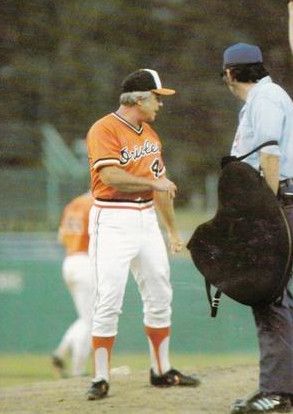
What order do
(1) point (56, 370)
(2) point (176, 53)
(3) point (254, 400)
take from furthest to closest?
(2) point (176, 53)
(1) point (56, 370)
(3) point (254, 400)

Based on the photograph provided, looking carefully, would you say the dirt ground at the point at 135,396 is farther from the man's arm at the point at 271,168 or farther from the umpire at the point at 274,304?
the man's arm at the point at 271,168

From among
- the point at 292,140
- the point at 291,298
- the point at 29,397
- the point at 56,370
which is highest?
the point at 292,140

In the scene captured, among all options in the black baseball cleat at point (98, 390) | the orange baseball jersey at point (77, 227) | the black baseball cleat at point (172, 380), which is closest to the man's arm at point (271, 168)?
the black baseball cleat at point (98, 390)

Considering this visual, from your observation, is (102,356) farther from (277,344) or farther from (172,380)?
(277,344)

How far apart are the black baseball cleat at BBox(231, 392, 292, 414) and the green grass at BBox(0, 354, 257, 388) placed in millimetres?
5078

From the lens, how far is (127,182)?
7.19m

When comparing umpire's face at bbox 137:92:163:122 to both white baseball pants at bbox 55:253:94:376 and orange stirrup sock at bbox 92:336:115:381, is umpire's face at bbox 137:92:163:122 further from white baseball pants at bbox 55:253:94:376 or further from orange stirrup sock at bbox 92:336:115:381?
white baseball pants at bbox 55:253:94:376

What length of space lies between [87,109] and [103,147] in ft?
28.5

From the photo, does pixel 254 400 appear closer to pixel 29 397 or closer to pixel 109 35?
pixel 29 397

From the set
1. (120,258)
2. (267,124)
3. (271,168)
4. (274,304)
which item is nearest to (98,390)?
(120,258)

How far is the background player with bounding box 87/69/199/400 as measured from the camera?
7254 mm

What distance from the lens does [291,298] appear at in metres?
6.55

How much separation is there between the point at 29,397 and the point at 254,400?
4.94 feet

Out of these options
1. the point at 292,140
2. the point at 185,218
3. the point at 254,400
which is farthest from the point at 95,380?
the point at 185,218
